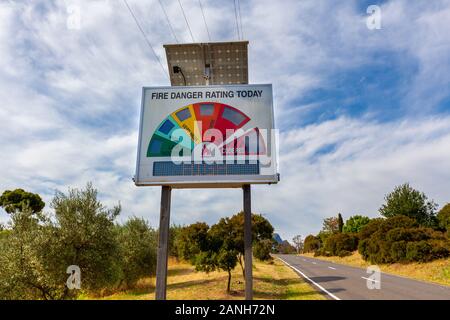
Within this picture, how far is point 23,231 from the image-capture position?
48.9ft

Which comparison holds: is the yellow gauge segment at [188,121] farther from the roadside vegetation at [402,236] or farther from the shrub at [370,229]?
the shrub at [370,229]

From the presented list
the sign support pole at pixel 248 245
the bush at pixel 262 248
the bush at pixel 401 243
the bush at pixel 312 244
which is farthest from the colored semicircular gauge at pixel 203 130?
the bush at pixel 312 244

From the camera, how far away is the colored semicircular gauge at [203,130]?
9.21 m

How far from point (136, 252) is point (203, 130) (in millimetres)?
18966

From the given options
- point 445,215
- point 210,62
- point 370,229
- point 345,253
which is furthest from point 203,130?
point 345,253

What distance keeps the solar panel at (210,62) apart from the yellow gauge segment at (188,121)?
1.77 metres

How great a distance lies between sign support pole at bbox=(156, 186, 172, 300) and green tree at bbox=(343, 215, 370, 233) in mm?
57779

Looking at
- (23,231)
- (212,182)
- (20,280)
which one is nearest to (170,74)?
(212,182)

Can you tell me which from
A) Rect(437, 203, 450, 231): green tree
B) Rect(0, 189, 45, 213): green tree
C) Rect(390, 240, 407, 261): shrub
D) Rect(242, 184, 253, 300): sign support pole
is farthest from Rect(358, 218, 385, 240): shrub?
Rect(0, 189, 45, 213): green tree

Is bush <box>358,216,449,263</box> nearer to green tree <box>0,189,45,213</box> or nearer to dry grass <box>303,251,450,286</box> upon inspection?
dry grass <box>303,251,450,286</box>

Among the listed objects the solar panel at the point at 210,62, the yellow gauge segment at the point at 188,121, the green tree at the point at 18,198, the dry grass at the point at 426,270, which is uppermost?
the green tree at the point at 18,198

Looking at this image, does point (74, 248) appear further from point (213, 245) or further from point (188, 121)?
point (188, 121)
